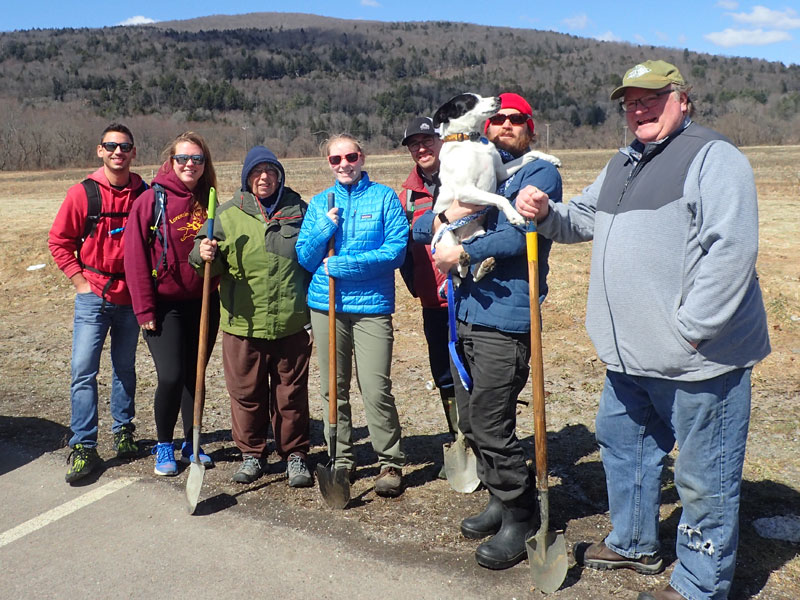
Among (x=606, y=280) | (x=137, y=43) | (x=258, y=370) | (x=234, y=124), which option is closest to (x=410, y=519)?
(x=258, y=370)

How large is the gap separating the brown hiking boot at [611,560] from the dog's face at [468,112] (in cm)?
213

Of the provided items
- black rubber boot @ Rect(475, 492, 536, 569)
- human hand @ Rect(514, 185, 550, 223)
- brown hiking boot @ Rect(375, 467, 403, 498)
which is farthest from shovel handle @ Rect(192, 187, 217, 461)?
human hand @ Rect(514, 185, 550, 223)

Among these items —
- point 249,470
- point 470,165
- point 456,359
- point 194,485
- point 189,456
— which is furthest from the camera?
point 189,456

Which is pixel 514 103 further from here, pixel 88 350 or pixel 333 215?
pixel 88 350

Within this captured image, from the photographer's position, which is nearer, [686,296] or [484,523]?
[686,296]

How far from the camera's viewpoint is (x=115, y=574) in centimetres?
365

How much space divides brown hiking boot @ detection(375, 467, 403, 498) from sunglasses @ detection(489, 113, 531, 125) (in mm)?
2177

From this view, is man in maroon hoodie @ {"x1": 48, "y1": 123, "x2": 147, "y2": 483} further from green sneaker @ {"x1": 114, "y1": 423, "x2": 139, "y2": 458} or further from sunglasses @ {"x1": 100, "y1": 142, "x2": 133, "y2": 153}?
green sneaker @ {"x1": 114, "y1": 423, "x2": 139, "y2": 458}

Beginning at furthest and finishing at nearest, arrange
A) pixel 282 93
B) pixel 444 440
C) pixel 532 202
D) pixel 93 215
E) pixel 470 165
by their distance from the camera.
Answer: pixel 282 93, pixel 444 440, pixel 93 215, pixel 470 165, pixel 532 202

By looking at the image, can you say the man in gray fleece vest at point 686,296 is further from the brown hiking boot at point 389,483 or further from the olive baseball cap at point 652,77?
the brown hiking boot at point 389,483

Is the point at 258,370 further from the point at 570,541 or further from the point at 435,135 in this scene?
the point at 570,541

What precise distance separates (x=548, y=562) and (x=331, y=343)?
1.75 m

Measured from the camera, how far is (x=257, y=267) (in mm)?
4516

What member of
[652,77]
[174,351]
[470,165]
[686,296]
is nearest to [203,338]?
[174,351]
